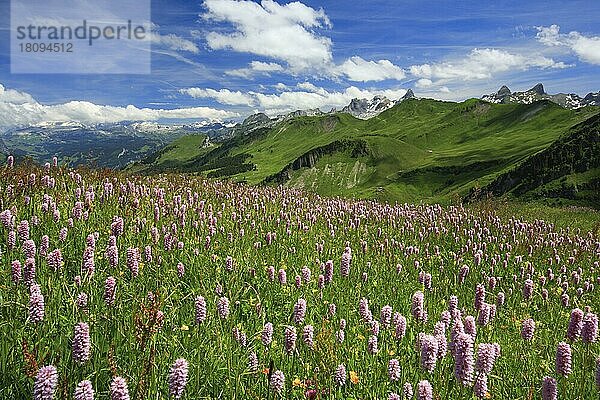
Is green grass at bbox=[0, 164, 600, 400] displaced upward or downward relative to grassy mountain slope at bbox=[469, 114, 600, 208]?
downward

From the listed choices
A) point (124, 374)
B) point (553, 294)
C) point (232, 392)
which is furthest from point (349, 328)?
point (553, 294)

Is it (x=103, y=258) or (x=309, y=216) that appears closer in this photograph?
(x=103, y=258)

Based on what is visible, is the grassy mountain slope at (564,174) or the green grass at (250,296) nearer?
the green grass at (250,296)

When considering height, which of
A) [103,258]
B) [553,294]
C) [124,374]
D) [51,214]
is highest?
[51,214]

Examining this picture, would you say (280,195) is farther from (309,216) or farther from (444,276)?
(444,276)

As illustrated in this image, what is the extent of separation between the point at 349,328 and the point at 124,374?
3.24 meters

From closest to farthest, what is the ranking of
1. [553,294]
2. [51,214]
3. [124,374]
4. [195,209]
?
[124,374] → [51,214] → [553,294] → [195,209]

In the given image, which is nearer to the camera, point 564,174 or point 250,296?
point 250,296

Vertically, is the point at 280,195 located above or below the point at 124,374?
above

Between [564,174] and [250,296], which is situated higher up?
[564,174]

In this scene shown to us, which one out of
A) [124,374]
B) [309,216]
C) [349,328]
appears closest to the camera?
[124,374]

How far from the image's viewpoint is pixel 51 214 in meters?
7.58

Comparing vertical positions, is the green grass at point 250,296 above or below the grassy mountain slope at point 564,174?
below

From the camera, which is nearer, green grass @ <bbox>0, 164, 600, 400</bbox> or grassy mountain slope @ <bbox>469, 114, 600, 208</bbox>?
green grass @ <bbox>0, 164, 600, 400</bbox>
